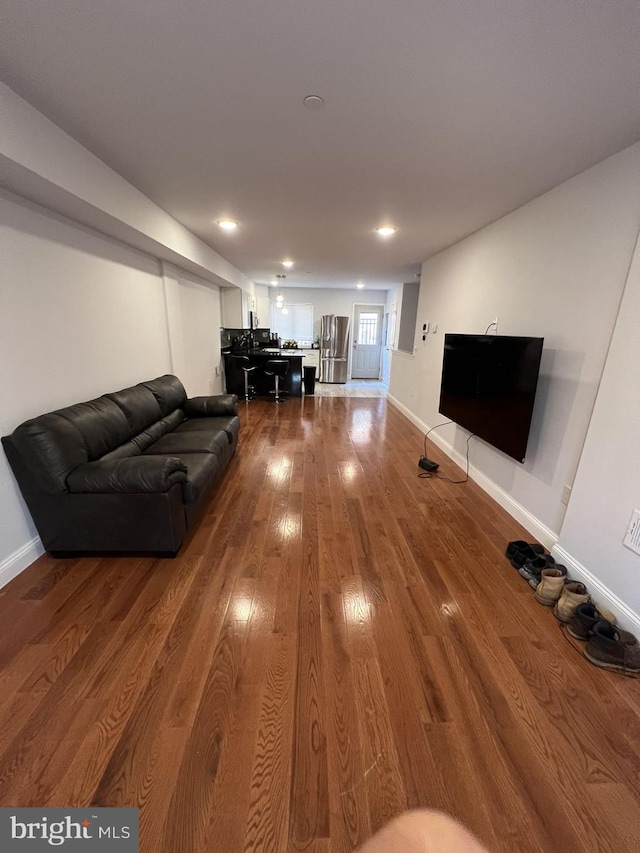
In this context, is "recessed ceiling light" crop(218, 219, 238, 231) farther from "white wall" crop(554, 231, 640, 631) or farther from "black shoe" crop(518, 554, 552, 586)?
"black shoe" crop(518, 554, 552, 586)

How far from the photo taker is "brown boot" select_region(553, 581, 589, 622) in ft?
5.70

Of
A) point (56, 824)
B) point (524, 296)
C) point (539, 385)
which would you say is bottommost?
point (56, 824)

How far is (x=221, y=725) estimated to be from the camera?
125 cm

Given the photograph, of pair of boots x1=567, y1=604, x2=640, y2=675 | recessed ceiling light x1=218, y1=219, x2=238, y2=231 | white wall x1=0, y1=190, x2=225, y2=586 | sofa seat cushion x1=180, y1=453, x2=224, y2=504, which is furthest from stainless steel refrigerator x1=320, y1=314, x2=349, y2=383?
pair of boots x1=567, y1=604, x2=640, y2=675

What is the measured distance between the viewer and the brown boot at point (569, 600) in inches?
68.4

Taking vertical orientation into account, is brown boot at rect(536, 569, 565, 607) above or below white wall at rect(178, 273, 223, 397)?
below

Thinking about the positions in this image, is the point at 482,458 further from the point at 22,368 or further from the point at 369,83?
the point at 22,368

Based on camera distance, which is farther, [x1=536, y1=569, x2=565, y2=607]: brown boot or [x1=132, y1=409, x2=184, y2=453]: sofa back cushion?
[x1=132, y1=409, x2=184, y2=453]: sofa back cushion

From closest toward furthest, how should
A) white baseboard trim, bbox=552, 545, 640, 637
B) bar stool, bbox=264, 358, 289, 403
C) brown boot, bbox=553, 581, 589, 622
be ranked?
white baseboard trim, bbox=552, 545, 640, 637
brown boot, bbox=553, 581, 589, 622
bar stool, bbox=264, 358, 289, 403

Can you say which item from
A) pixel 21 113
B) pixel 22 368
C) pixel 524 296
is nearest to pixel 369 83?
pixel 21 113

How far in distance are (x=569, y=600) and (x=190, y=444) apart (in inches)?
109

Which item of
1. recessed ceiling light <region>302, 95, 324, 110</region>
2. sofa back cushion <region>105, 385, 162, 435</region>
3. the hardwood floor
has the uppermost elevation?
recessed ceiling light <region>302, 95, 324, 110</region>

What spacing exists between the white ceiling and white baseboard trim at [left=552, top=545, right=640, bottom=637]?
2.32 meters

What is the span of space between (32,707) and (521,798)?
1.79 metres
